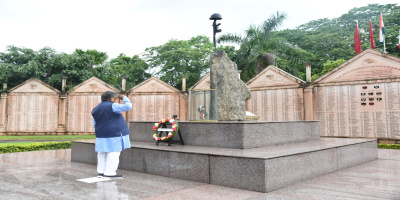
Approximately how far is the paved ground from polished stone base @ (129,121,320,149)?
148 centimetres

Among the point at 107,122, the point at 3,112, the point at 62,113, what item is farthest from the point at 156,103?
the point at 107,122

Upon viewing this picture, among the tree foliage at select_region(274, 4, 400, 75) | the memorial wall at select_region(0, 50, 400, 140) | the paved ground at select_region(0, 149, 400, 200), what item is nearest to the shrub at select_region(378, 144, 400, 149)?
the memorial wall at select_region(0, 50, 400, 140)

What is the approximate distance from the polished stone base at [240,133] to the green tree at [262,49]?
990 centimetres

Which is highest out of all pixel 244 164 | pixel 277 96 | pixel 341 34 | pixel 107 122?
pixel 341 34

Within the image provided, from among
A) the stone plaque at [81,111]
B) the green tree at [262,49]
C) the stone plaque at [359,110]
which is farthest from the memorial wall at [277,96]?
the stone plaque at [81,111]

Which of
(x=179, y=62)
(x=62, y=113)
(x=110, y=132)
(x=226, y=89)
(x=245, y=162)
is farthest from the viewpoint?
(x=179, y=62)

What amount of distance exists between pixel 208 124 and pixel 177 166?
A: 149 cm

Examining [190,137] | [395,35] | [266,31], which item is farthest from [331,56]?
[190,137]

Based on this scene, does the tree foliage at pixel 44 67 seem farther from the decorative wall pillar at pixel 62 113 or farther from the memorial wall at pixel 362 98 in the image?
the memorial wall at pixel 362 98

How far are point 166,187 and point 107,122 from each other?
5.57 feet

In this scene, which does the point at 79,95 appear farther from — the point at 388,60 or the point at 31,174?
the point at 388,60

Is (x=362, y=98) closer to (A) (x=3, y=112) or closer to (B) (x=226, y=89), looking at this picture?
(B) (x=226, y=89)

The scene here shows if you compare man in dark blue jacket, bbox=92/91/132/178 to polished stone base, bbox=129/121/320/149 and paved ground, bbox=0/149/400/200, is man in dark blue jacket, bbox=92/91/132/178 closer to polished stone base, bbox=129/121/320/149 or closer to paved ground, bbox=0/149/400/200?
paved ground, bbox=0/149/400/200

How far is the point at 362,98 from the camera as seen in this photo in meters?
12.0
